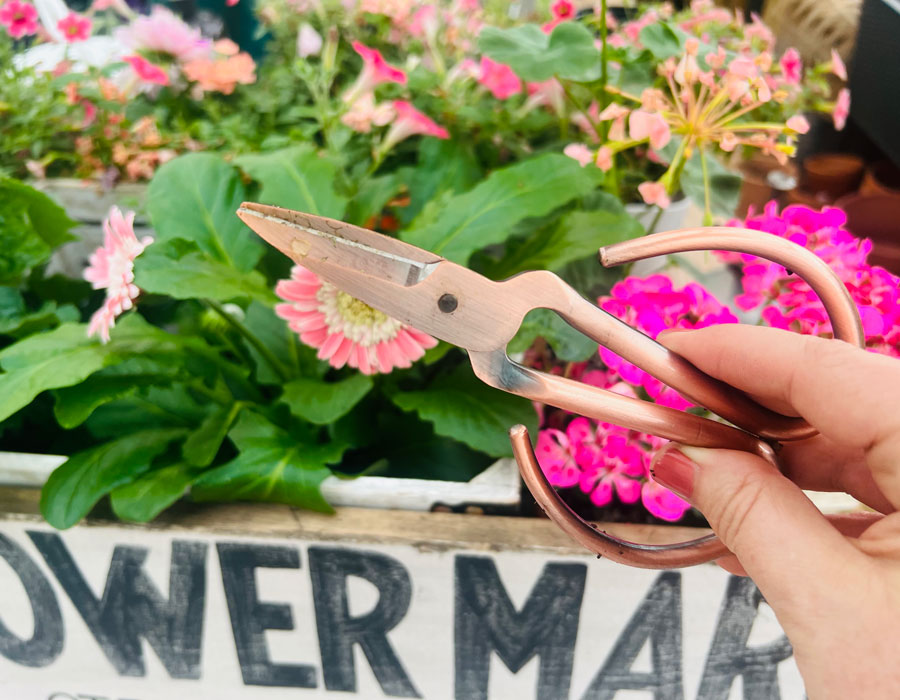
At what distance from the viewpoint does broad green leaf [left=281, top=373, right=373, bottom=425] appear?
408 mm

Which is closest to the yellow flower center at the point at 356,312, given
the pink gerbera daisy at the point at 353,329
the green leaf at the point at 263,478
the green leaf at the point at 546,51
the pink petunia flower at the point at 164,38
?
the pink gerbera daisy at the point at 353,329

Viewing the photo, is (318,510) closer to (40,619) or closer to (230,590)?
(230,590)

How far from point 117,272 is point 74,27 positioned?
0.61 m

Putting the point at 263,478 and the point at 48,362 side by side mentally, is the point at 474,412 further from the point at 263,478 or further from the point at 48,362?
the point at 48,362

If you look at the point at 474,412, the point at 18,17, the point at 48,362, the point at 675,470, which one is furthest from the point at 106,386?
the point at 18,17

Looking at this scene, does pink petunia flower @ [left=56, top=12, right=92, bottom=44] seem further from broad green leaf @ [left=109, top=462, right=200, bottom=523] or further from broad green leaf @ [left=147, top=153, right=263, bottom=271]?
A: broad green leaf @ [left=109, top=462, right=200, bottom=523]

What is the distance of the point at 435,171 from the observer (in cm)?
61

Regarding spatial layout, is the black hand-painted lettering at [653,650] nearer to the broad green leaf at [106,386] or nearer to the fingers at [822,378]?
the fingers at [822,378]

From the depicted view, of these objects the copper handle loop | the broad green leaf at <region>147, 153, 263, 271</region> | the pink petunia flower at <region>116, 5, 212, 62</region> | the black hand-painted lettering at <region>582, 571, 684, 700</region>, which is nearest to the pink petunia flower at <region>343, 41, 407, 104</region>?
the broad green leaf at <region>147, 153, 263, 271</region>

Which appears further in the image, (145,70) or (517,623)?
(145,70)

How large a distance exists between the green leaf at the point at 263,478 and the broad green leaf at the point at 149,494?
1 centimetres

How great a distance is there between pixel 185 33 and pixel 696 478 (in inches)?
32.2

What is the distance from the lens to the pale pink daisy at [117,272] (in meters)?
0.36

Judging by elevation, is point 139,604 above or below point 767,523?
below
